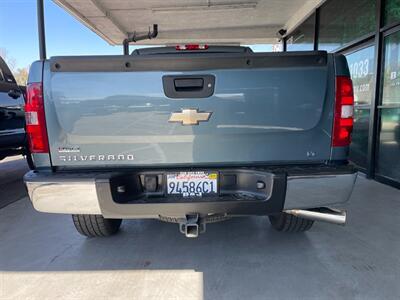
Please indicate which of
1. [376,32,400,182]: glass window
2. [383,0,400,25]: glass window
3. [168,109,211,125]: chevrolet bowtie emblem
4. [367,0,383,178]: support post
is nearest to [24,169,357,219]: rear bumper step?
[168,109,211,125]: chevrolet bowtie emblem

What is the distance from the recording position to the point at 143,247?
122 inches

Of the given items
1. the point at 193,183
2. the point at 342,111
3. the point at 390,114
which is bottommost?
the point at 193,183

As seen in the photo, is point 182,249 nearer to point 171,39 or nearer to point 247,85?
point 247,85

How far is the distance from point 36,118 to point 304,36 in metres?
8.56

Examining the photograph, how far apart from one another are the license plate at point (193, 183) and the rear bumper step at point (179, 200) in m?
0.06

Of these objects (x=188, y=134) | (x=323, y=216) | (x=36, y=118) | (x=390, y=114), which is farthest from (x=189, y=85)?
(x=390, y=114)

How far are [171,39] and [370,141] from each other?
8.23 m

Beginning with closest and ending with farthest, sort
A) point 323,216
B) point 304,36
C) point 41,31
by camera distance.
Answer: point 323,216, point 41,31, point 304,36

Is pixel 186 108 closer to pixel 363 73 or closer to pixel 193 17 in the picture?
pixel 363 73

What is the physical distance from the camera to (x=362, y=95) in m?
6.32

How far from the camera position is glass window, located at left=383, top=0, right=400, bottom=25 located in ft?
16.5

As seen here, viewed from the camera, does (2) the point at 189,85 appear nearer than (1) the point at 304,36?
Yes

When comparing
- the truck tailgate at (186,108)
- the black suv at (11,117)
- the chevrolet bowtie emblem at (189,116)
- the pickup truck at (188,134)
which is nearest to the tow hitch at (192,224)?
the pickup truck at (188,134)

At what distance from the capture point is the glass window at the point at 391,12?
5027 mm
